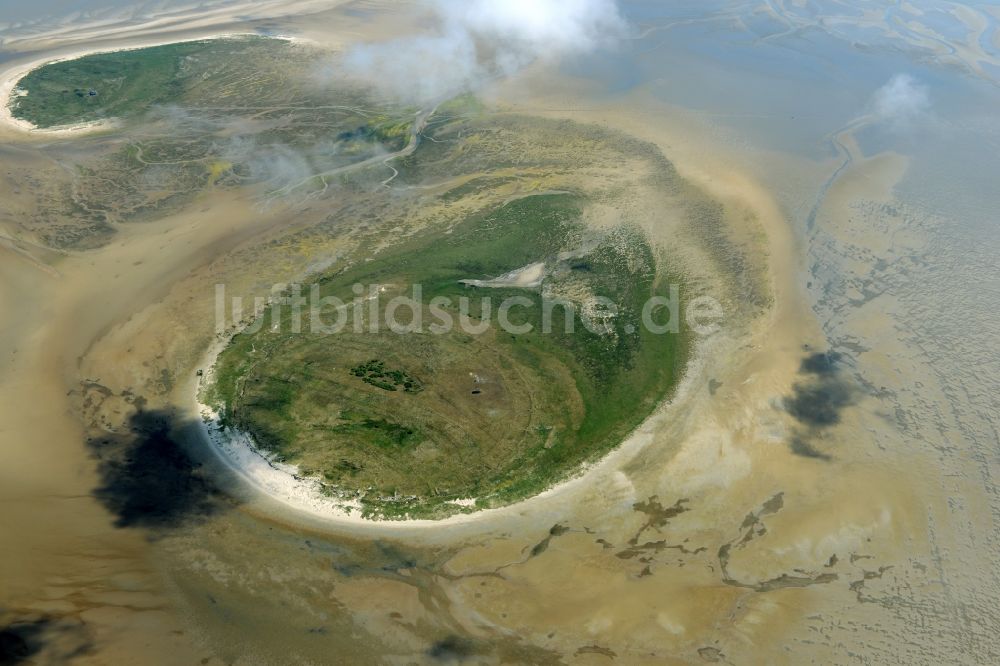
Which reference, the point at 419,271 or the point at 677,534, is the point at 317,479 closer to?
the point at 677,534

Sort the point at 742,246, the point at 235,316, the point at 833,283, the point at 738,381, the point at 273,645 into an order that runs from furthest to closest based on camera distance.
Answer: the point at 742,246 → the point at 833,283 → the point at 235,316 → the point at 738,381 → the point at 273,645

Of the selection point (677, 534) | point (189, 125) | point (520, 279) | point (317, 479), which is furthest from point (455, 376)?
point (189, 125)

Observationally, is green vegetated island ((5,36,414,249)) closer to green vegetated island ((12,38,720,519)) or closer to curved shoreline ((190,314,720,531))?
green vegetated island ((12,38,720,519))

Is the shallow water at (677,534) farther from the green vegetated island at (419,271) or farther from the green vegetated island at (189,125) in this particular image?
the green vegetated island at (189,125)

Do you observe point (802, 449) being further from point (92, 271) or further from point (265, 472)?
point (92, 271)

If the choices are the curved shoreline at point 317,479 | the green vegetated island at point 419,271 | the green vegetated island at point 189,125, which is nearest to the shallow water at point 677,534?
the curved shoreline at point 317,479

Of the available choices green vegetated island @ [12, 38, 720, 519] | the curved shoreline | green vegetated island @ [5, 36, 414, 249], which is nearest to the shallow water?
the curved shoreline

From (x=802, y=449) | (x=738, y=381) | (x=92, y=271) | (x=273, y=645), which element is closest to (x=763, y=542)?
(x=802, y=449)
